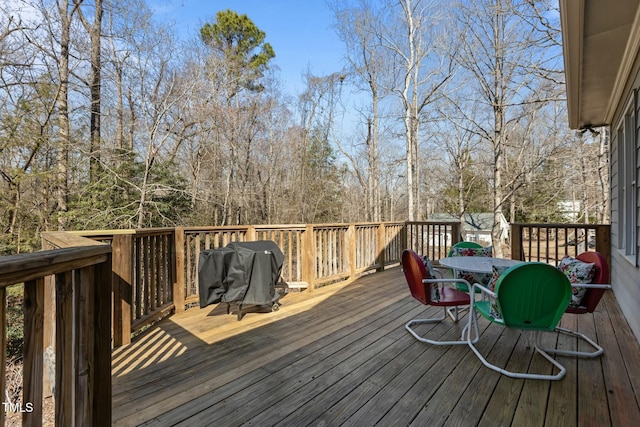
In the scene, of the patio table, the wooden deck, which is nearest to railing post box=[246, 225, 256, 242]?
the wooden deck

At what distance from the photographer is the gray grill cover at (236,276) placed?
10.5 ft

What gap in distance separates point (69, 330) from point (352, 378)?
65.0 inches

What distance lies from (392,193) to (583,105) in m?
12.1

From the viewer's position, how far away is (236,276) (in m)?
3.24

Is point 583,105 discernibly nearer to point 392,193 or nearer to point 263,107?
point 263,107

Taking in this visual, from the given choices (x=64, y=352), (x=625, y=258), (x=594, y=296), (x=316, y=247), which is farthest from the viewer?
(x=316, y=247)

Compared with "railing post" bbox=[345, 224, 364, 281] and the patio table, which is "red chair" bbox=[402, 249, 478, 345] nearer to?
the patio table

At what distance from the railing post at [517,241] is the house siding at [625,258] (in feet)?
3.77

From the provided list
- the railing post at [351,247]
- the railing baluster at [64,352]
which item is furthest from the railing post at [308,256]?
the railing baluster at [64,352]

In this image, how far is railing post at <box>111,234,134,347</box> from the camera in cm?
270

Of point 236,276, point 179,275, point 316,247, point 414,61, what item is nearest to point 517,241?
point 316,247

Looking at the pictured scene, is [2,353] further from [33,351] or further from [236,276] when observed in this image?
[236,276]

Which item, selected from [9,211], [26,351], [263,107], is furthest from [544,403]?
[263,107]

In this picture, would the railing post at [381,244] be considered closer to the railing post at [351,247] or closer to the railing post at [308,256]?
the railing post at [351,247]
